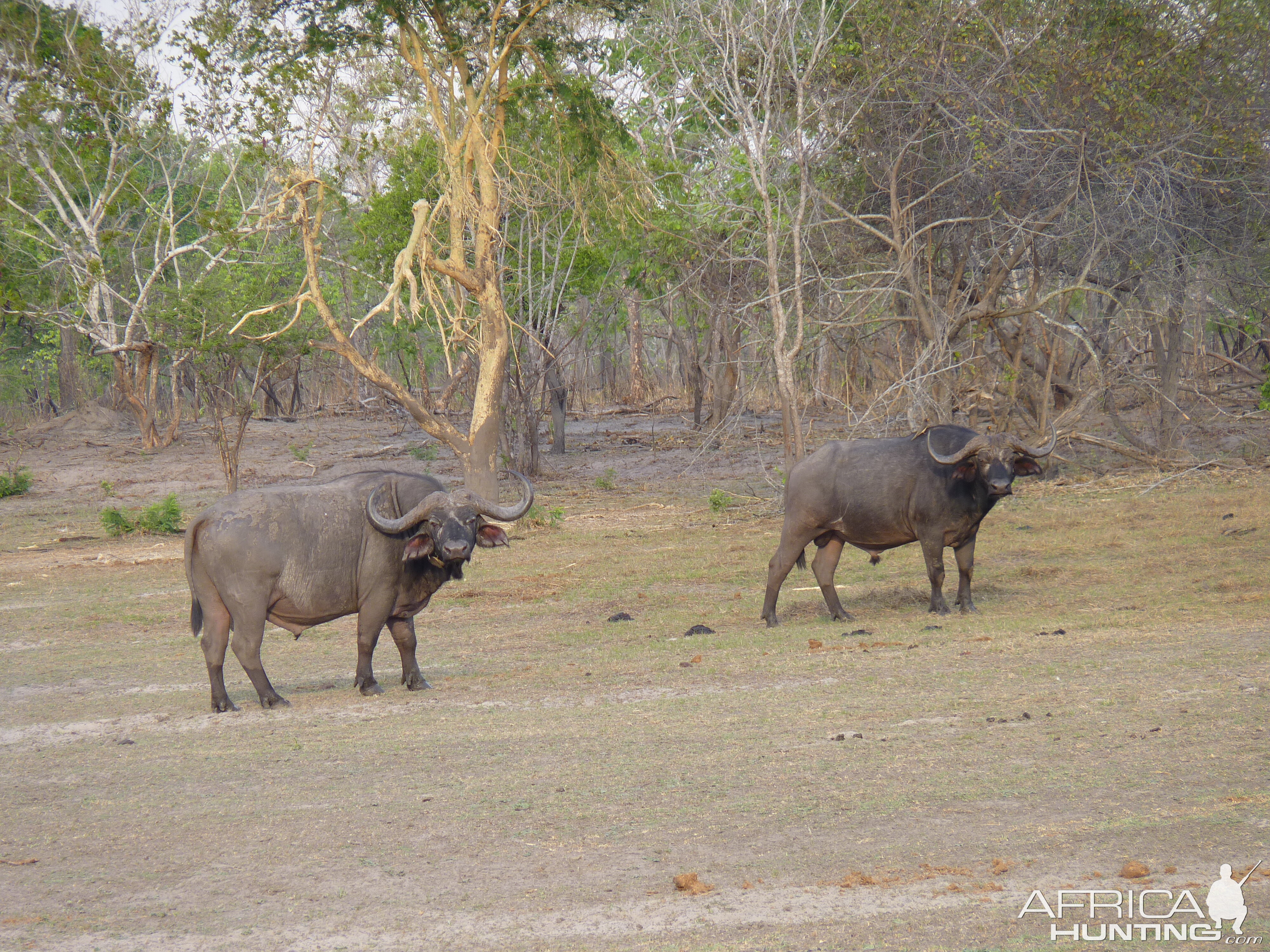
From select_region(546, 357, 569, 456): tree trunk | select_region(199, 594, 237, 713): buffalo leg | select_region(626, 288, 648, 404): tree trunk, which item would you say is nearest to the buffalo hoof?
select_region(199, 594, 237, 713): buffalo leg

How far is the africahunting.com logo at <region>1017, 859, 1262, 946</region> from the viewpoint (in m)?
4.14

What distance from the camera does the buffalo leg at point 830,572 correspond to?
1121 centimetres

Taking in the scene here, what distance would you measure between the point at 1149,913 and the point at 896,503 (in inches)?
278

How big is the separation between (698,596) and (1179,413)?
37.4 feet

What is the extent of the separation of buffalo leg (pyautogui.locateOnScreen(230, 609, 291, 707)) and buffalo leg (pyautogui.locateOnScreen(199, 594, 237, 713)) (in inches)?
3.4

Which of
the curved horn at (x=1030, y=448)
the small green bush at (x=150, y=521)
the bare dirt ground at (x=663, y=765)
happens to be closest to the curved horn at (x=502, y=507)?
the bare dirt ground at (x=663, y=765)

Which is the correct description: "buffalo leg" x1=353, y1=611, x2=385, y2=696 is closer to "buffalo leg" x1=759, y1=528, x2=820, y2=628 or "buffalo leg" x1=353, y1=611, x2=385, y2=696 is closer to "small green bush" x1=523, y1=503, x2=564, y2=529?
"buffalo leg" x1=759, y1=528, x2=820, y2=628

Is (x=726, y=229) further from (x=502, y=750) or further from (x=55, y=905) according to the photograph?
(x=55, y=905)

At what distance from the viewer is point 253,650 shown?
856 cm

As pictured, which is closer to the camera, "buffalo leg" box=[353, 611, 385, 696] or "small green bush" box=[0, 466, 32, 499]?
"buffalo leg" box=[353, 611, 385, 696]

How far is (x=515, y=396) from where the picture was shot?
987 inches

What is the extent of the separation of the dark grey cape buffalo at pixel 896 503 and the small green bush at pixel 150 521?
1245 cm

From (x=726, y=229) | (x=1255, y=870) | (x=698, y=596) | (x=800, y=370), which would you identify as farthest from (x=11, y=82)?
(x=1255, y=870)

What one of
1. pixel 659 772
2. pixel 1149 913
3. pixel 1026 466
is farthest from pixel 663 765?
pixel 1026 466
